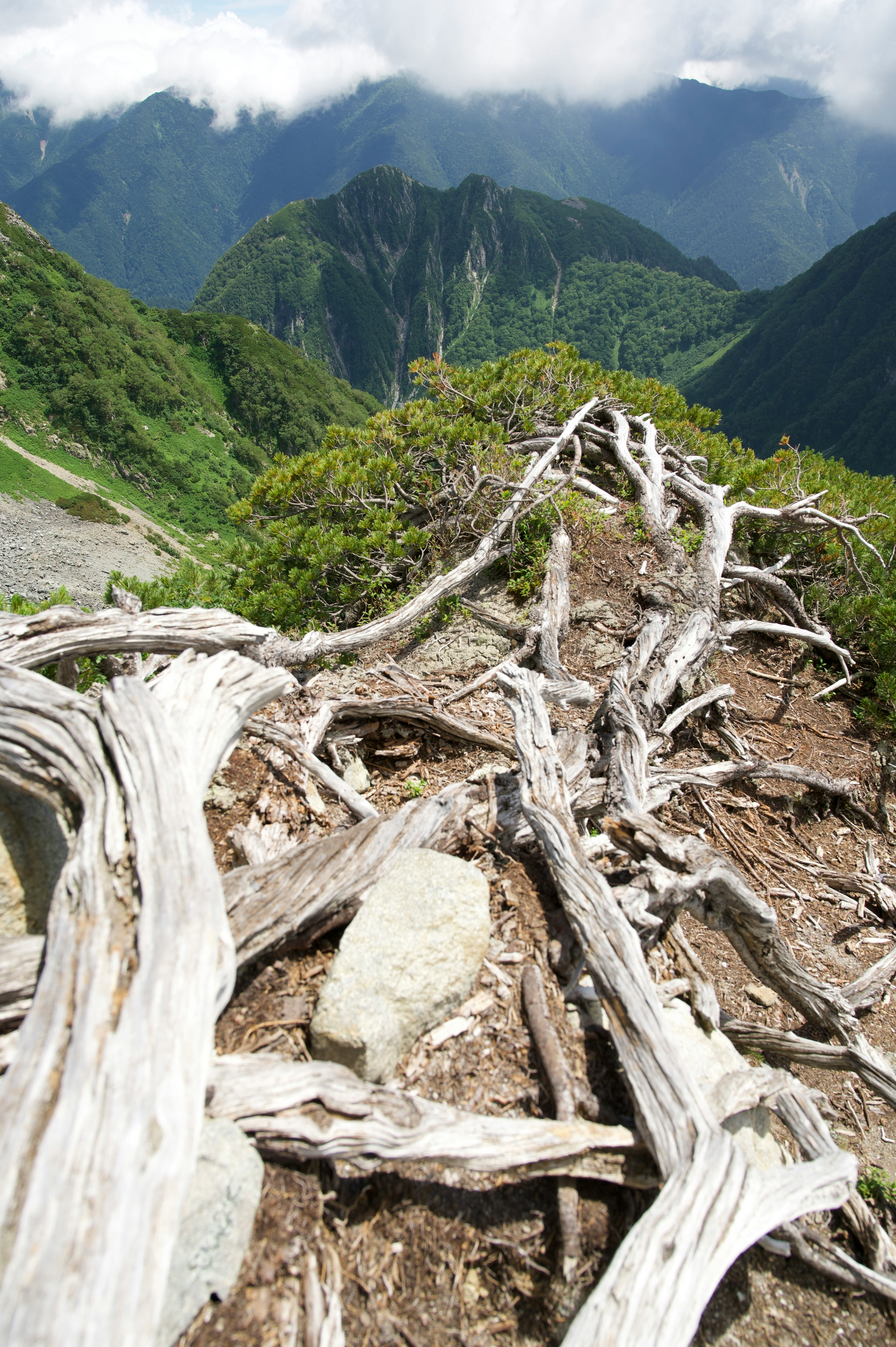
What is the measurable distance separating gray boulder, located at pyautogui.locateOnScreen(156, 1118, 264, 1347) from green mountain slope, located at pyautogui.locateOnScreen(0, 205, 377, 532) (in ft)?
347

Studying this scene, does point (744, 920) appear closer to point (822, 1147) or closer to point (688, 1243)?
point (822, 1147)

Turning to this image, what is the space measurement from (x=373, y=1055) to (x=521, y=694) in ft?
10.2

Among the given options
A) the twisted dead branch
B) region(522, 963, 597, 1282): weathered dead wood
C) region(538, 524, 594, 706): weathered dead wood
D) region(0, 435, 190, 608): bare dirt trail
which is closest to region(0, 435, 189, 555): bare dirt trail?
region(0, 435, 190, 608): bare dirt trail

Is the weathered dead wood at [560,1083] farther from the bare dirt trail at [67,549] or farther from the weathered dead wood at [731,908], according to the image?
the bare dirt trail at [67,549]

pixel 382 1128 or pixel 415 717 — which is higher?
pixel 415 717

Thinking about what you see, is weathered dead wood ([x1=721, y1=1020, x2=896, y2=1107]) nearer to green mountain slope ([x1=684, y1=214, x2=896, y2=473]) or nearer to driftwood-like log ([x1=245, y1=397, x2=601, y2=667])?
driftwood-like log ([x1=245, y1=397, x2=601, y2=667])

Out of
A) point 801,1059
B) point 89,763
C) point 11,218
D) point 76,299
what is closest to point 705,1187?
point 801,1059

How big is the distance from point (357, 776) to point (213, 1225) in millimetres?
3940

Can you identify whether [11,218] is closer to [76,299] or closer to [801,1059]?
[76,299]

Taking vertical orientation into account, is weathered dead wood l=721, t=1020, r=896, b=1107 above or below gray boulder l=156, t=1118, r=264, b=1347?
below

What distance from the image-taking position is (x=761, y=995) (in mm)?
5246

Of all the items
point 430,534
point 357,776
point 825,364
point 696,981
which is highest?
point 825,364

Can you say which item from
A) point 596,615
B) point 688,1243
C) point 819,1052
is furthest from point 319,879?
point 596,615

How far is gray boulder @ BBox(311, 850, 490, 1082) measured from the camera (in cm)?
301
